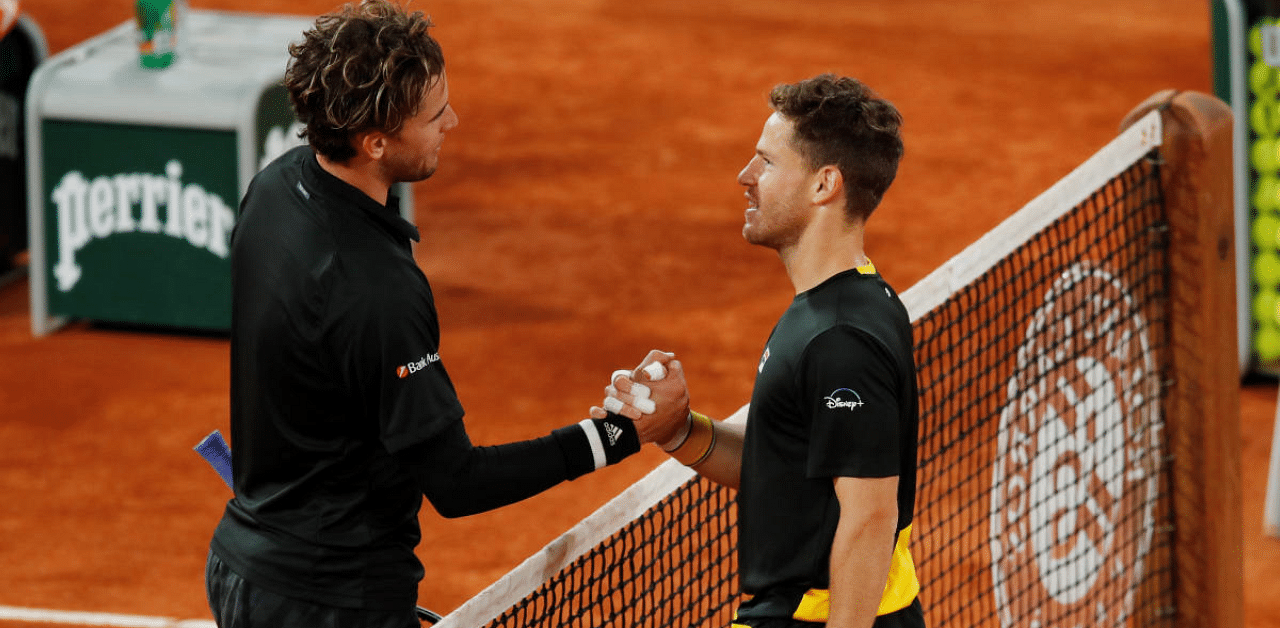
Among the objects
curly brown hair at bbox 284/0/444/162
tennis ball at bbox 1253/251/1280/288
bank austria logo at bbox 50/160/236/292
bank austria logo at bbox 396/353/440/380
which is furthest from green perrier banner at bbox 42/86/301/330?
bank austria logo at bbox 396/353/440/380

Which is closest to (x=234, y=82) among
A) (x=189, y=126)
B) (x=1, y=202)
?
(x=189, y=126)

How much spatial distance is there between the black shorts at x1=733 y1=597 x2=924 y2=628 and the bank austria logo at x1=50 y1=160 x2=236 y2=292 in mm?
6169

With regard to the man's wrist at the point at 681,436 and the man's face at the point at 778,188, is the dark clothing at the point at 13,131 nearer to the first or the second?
the man's wrist at the point at 681,436

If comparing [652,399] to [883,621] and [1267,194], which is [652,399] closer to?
[883,621]

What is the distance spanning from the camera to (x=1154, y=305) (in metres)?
5.38

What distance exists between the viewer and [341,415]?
3.59 metres

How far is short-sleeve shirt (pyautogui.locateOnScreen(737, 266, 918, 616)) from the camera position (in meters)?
3.37

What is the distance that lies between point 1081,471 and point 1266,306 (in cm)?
362

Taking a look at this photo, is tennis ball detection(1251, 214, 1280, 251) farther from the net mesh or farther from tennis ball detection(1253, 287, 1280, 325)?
the net mesh

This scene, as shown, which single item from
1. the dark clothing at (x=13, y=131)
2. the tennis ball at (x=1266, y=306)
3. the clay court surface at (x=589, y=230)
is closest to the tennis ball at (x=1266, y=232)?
the tennis ball at (x=1266, y=306)

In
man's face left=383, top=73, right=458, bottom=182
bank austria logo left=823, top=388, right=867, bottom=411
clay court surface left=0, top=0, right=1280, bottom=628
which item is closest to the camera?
bank austria logo left=823, top=388, right=867, bottom=411

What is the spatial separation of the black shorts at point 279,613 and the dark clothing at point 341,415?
0.02m

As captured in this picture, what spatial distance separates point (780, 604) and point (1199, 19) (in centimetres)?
1361

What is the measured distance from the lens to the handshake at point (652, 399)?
3.83 metres
